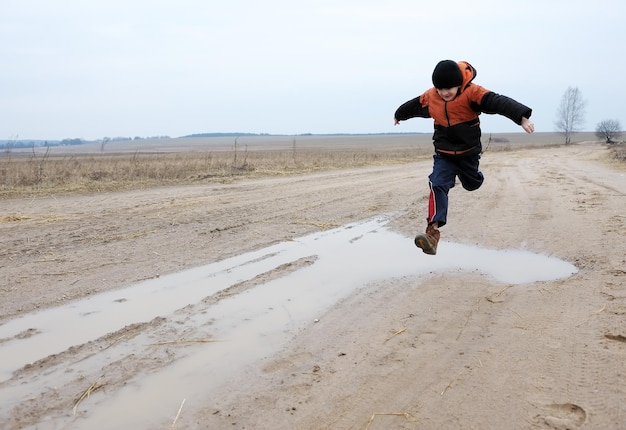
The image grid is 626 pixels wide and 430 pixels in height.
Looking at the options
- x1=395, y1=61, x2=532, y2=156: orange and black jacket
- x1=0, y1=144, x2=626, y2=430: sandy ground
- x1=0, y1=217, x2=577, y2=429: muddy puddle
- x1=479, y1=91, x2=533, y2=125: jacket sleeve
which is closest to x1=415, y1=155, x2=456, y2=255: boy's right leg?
x1=395, y1=61, x2=532, y2=156: orange and black jacket

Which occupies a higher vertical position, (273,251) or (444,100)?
(444,100)

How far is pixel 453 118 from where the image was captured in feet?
15.9

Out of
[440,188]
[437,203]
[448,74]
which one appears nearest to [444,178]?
[440,188]

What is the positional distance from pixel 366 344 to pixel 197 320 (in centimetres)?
140

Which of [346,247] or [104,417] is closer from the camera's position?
[104,417]

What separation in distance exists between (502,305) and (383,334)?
121 centimetres

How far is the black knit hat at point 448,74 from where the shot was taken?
4.59 metres

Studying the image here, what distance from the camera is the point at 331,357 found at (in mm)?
3465

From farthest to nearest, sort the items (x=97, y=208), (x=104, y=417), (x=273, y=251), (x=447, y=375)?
(x=97, y=208), (x=273, y=251), (x=447, y=375), (x=104, y=417)

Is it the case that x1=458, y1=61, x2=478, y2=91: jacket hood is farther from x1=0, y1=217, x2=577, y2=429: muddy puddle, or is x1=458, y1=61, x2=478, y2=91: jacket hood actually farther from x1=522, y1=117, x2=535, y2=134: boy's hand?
x1=0, y1=217, x2=577, y2=429: muddy puddle

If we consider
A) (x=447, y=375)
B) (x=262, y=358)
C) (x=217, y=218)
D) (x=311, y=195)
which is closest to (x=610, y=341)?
(x=447, y=375)

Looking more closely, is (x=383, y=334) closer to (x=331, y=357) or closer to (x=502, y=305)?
(x=331, y=357)

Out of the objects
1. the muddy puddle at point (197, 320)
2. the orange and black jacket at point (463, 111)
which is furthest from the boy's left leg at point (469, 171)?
the muddy puddle at point (197, 320)

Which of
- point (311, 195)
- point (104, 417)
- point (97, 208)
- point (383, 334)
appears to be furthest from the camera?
point (311, 195)
